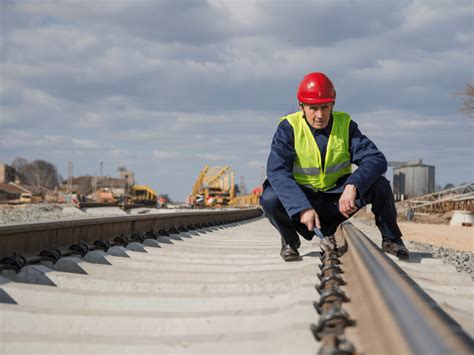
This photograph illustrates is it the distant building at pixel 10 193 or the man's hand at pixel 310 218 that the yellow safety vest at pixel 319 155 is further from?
the distant building at pixel 10 193

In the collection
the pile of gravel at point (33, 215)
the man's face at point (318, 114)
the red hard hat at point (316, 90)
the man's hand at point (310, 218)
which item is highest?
the red hard hat at point (316, 90)

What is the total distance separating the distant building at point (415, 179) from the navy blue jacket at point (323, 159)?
8825 cm

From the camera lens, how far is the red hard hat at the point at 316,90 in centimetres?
432

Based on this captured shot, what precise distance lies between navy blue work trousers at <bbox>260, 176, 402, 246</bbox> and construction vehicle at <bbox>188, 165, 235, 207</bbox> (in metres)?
45.7

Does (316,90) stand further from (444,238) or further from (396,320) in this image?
(444,238)

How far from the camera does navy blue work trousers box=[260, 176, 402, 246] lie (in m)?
4.64

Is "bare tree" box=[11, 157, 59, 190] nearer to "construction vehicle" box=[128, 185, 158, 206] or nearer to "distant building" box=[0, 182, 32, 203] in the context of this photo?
"distant building" box=[0, 182, 32, 203]

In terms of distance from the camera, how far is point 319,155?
455cm

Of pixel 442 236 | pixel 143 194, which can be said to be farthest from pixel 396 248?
pixel 143 194

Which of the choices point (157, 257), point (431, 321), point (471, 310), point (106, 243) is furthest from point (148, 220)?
point (431, 321)

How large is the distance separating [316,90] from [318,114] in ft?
0.64

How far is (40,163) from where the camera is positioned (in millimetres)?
141875

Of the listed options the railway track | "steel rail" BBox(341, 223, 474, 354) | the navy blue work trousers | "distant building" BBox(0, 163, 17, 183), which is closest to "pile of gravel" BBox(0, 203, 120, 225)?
the navy blue work trousers

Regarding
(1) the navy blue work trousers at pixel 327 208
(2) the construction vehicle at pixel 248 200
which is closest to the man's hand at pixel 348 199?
(1) the navy blue work trousers at pixel 327 208
